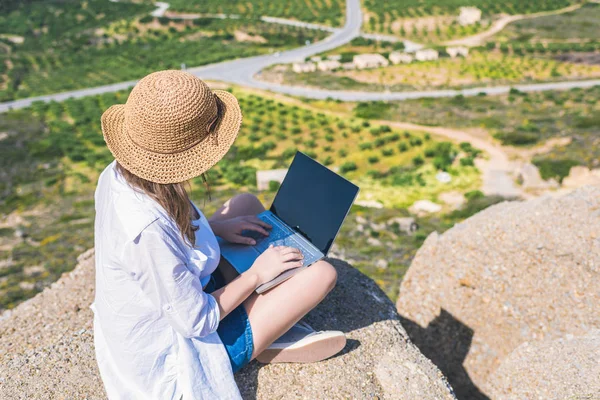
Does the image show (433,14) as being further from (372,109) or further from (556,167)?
(556,167)

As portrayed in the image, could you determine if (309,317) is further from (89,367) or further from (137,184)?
(137,184)

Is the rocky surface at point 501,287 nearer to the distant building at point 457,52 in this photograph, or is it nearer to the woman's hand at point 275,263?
the woman's hand at point 275,263

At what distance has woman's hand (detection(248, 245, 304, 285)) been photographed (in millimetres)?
3713

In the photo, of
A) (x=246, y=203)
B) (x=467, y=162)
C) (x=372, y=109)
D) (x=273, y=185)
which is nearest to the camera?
(x=246, y=203)

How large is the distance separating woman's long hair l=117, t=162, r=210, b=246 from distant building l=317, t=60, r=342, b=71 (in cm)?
4071

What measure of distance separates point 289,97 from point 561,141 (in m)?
18.1

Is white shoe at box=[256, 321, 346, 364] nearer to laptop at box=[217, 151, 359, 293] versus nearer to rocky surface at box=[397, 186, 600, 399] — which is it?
Result: laptop at box=[217, 151, 359, 293]

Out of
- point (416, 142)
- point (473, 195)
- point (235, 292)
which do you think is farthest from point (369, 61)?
point (235, 292)

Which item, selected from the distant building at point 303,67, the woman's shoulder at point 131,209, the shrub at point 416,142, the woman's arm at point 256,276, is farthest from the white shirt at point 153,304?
the distant building at point 303,67

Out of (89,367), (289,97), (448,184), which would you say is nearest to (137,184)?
(89,367)

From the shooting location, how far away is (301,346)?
4316 millimetres

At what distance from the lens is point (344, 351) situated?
4766 millimetres

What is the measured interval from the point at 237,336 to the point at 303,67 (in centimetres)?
4012

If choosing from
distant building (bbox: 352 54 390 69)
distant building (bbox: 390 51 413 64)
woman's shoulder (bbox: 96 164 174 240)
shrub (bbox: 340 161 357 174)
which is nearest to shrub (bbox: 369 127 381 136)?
shrub (bbox: 340 161 357 174)
